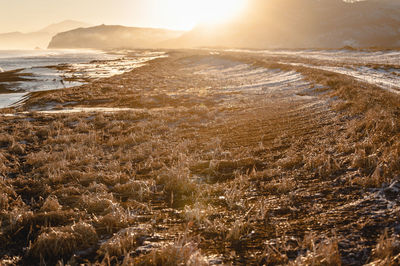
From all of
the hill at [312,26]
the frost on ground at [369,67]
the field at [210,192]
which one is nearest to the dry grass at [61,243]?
the field at [210,192]

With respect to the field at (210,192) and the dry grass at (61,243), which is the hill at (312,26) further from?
the dry grass at (61,243)

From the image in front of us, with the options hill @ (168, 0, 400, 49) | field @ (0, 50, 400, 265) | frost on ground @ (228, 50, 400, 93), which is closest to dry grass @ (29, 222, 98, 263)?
field @ (0, 50, 400, 265)

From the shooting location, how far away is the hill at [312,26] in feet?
440

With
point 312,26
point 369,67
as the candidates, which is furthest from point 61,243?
point 312,26

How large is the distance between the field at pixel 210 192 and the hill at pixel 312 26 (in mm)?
139864

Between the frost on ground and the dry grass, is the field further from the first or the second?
the frost on ground

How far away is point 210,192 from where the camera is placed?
570cm

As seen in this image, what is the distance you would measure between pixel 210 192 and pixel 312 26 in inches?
7264

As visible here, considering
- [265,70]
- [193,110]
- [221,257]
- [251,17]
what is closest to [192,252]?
[221,257]

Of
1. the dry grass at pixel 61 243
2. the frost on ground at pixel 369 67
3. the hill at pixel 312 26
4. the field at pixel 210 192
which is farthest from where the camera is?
the hill at pixel 312 26

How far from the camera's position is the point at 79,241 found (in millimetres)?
3955

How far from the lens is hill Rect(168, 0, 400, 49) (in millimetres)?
134125

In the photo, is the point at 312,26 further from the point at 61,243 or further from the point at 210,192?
the point at 61,243

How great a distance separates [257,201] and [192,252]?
6.78ft
